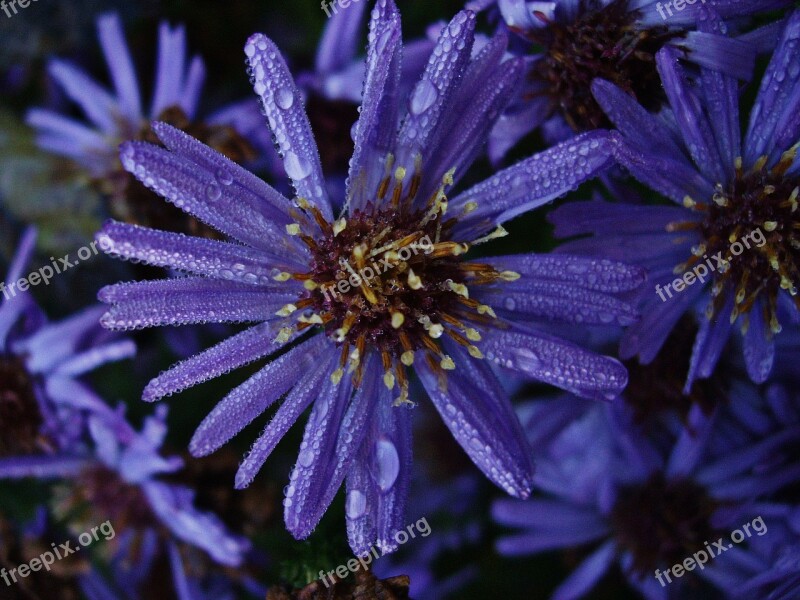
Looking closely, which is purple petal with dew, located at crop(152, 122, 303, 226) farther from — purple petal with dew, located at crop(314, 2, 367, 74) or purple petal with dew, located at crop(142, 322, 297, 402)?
purple petal with dew, located at crop(314, 2, 367, 74)

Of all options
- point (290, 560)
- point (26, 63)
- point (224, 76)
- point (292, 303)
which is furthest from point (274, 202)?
point (26, 63)

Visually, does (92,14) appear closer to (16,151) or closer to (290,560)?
(16,151)

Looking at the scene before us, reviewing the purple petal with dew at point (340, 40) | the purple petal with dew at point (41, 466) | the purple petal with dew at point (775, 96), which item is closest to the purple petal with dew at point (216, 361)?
the purple petal with dew at point (41, 466)

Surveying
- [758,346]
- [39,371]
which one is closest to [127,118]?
[39,371]

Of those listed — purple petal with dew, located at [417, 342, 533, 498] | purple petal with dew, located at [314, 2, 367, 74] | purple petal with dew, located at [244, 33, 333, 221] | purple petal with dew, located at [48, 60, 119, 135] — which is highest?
purple petal with dew, located at [48, 60, 119, 135]

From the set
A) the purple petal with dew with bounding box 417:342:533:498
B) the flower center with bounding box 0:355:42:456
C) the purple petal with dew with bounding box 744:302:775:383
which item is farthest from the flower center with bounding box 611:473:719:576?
the flower center with bounding box 0:355:42:456

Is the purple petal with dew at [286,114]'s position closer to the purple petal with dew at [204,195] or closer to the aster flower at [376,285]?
the aster flower at [376,285]

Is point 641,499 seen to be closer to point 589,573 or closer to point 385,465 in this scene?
point 589,573
